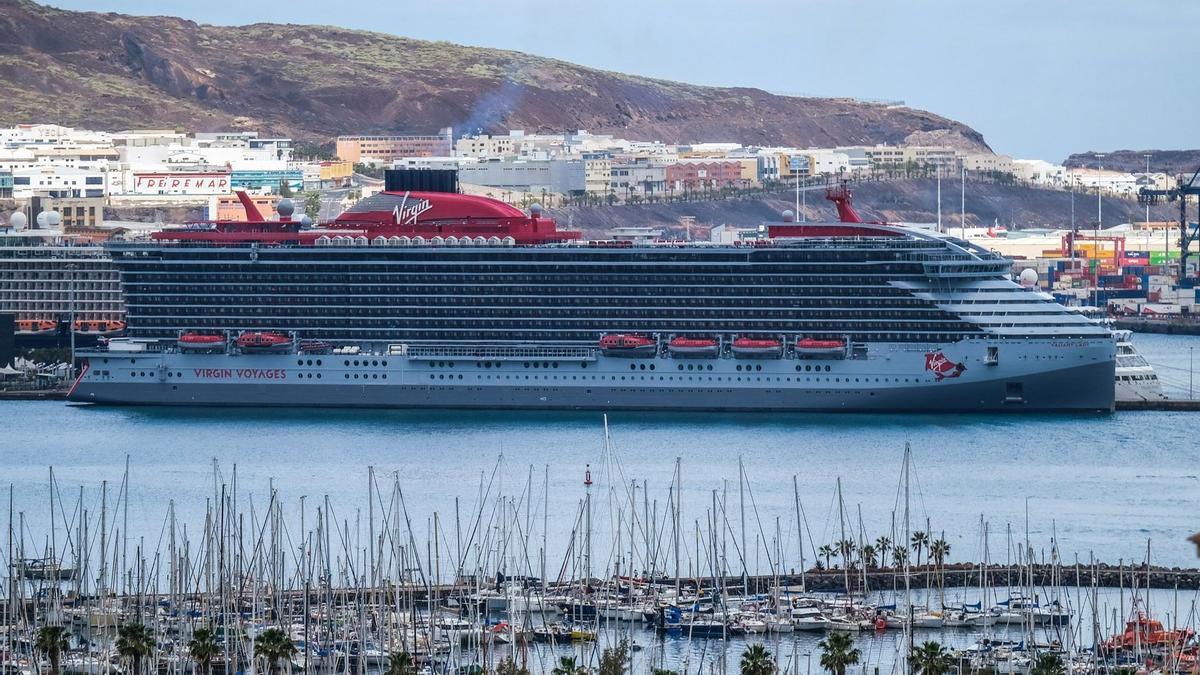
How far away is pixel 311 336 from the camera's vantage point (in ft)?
209

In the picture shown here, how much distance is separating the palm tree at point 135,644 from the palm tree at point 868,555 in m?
10.4

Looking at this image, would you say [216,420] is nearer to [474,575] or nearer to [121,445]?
[121,445]

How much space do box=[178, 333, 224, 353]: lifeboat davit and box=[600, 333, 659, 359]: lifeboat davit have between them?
8.49 meters

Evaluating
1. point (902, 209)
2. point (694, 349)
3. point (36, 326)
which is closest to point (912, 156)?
point (902, 209)

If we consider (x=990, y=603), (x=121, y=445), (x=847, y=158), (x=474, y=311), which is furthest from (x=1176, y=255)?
(x=990, y=603)

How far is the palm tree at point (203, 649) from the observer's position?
32688 mm

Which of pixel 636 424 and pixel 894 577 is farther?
pixel 636 424

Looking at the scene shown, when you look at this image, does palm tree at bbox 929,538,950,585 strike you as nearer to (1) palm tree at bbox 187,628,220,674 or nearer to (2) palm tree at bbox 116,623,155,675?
(1) palm tree at bbox 187,628,220,674

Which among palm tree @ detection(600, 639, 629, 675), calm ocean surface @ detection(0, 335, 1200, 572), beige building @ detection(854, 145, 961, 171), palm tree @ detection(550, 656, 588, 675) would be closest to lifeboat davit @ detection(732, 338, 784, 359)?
calm ocean surface @ detection(0, 335, 1200, 572)

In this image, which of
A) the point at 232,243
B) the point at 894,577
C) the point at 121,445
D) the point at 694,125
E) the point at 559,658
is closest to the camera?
the point at 559,658

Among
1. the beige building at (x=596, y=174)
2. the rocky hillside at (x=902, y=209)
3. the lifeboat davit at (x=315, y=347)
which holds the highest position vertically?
the beige building at (x=596, y=174)

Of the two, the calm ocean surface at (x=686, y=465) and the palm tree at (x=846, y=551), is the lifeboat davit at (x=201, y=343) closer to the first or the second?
the calm ocean surface at (x=686, y=465)

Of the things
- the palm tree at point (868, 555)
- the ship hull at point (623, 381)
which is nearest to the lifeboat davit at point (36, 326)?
the ship hull at point (623, 381)

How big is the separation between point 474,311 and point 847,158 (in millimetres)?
92590
